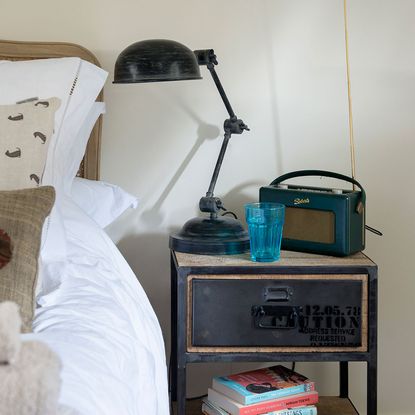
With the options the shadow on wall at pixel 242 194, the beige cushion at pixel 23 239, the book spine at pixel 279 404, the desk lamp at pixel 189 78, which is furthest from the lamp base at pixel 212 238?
the beige cushion at pixel 23 239

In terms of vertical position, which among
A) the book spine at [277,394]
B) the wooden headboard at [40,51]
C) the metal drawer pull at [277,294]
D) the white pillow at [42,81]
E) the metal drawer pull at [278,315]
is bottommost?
the book spine at [277,394]

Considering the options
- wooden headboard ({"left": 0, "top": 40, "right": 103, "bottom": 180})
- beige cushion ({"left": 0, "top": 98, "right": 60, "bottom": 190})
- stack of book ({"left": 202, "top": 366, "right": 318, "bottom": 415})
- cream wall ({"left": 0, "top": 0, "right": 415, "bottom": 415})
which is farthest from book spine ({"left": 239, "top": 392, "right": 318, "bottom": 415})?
wooden headboard ({"left": 0, "top": 40, "right": 103, "bottom": 180})

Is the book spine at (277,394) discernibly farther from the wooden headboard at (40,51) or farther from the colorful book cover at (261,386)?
the wooden headboard at (40,51)

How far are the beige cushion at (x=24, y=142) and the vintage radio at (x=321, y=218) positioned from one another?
622 mm

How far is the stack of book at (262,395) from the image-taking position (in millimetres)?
1970

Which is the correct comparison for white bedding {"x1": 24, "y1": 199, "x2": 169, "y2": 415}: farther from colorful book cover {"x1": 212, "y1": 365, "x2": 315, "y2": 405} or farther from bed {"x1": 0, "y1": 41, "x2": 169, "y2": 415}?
colorful book cover {"x1": 212, "y1": 365, "x2": 315, "y2": 405}

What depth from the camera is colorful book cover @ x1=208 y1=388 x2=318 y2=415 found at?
1.96 metres

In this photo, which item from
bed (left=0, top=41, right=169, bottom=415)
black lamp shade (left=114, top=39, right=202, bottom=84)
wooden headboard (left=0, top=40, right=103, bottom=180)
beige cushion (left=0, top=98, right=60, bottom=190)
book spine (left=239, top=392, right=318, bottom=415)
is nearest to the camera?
bed (left=0, top=41, right=169, bottom=415)

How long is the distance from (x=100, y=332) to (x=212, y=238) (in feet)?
2.00

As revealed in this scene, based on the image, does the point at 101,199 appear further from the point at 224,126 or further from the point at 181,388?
the point at 181,388

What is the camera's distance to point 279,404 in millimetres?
1992

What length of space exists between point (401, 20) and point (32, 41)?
3.39ft

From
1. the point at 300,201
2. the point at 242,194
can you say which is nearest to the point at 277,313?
the point at 300,201

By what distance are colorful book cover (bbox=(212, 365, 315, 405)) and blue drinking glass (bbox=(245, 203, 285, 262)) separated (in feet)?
1.08
